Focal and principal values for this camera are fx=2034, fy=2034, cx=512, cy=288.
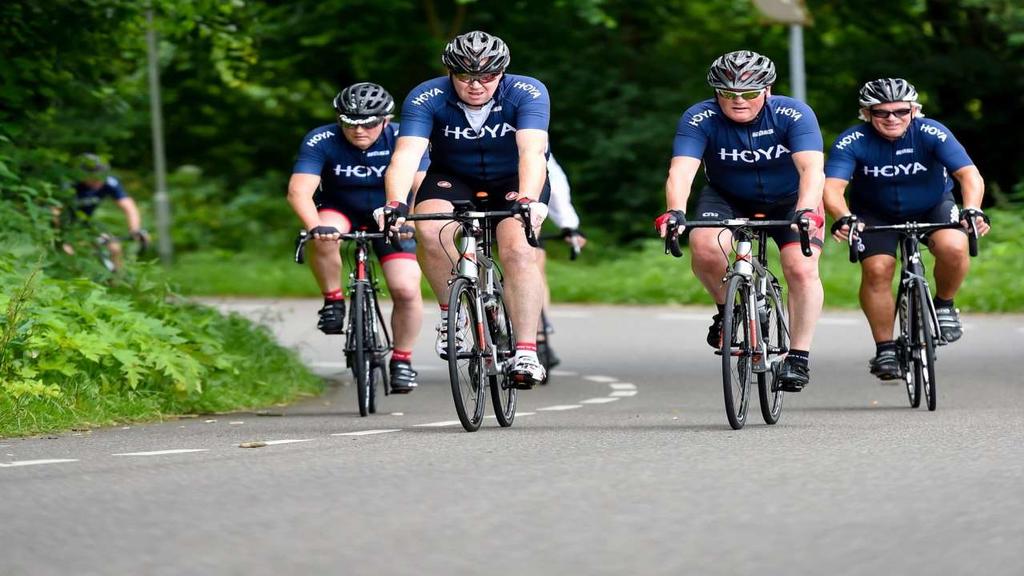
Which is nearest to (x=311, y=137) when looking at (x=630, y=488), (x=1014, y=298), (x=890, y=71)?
(x=630, y=488)

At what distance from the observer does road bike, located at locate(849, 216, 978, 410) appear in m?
11.4

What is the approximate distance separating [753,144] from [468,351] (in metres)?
2.00

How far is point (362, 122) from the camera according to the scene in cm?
1191

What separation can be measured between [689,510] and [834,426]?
3.46 metres

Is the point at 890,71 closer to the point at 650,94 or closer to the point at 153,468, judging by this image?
the point at 650,94

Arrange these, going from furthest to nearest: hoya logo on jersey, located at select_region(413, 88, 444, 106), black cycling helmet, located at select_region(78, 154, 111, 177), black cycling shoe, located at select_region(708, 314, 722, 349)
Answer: black cycling helmet, located at select_region(78, 154, 111, 177) < black cycling shoe, located at select_region(708, 314, 722, 349) < hoya logo on jersey, located at select_region(413, 88, 444, 106)

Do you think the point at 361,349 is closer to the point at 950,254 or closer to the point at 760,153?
the point at 760,153

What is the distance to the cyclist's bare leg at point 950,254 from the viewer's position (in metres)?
11.9

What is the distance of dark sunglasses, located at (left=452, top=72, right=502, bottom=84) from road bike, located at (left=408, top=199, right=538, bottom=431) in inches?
24.7

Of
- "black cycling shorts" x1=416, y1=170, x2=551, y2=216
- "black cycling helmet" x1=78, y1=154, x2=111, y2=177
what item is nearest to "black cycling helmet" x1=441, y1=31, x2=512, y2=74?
"black cycling shorts" x1=416, y1=170, x2=551, y2=216

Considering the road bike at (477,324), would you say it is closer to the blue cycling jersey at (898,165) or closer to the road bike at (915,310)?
the road bike at (915,310)

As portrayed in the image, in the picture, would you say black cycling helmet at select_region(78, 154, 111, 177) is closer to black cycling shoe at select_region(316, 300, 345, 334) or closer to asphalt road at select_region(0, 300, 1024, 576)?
black cycling shoe at select_region(316, 300, 345, 334)

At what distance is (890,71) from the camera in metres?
29.0

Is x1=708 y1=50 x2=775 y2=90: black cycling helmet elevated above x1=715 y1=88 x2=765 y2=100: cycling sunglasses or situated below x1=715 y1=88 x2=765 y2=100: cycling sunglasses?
above
